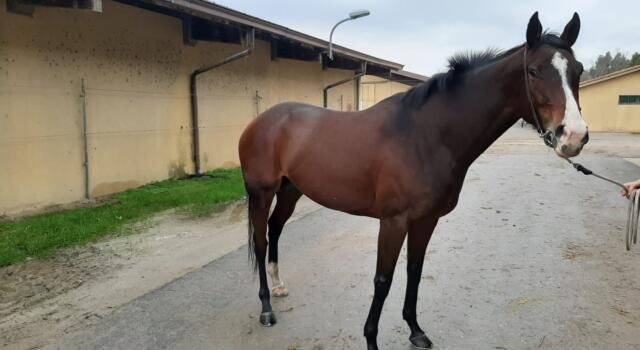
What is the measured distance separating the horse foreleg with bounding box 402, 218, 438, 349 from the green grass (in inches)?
138


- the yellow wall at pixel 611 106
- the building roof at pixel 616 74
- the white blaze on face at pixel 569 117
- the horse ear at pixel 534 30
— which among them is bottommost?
the white blaze on face at pixel 569 117

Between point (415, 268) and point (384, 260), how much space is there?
420 millimetres

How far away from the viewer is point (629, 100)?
2705cm

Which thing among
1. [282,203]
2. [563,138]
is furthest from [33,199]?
[563,138]

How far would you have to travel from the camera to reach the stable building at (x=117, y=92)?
18.7ft

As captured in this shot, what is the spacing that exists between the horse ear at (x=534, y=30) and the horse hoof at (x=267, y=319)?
2303 mm

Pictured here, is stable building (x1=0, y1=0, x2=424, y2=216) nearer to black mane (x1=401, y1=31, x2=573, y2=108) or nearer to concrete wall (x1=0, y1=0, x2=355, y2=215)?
concrete wall (x1=0, y1=0, x2=355, y2=215)

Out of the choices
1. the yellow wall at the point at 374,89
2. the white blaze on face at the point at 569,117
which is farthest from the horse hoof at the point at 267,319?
the yellow wall at the point at 374,89

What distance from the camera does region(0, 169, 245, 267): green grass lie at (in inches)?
177

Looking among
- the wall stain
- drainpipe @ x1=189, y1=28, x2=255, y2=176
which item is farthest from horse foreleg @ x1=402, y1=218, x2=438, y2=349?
drainpipe @ x1=189, y1=28, x2=255, y2=176

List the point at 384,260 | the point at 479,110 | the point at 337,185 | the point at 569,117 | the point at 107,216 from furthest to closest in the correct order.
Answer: the point at 107,216 < the point at 337,185 < the point at 384,260 < the point at 479,110 < the point at 569,117

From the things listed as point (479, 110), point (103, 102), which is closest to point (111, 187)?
point (103, 102)

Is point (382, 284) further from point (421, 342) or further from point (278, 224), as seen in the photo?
point (278, 224)

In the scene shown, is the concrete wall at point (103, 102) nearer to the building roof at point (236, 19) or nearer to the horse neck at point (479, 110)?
the building roof at point (236, 19)
